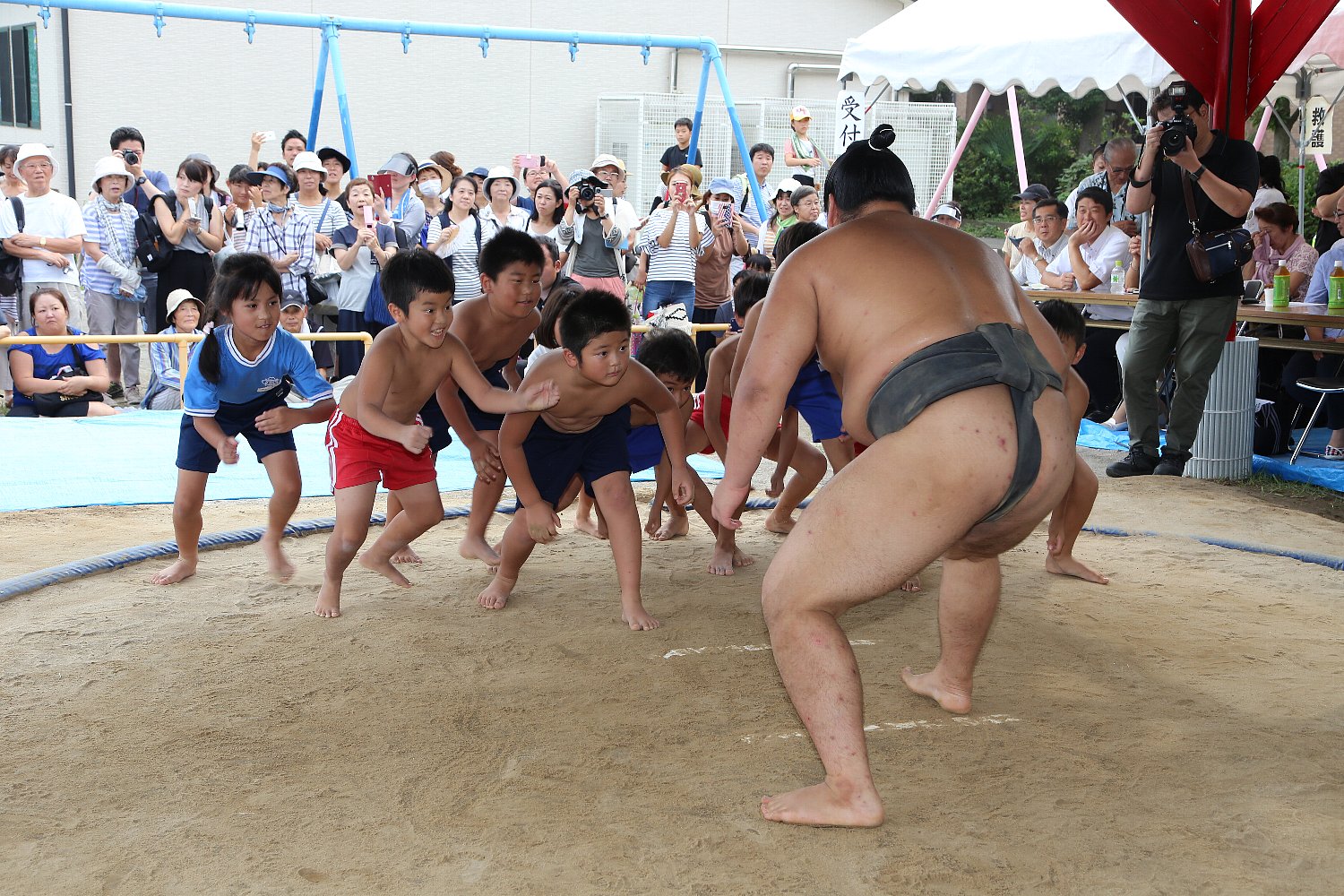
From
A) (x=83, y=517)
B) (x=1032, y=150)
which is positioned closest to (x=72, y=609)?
(x=83, y=517)

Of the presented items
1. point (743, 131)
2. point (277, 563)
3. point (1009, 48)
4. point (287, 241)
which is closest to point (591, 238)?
point (287, 241)

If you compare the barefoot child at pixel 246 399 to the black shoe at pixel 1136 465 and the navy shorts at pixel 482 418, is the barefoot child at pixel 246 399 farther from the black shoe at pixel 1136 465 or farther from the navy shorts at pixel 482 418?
the black shoe at pixel 1136 465

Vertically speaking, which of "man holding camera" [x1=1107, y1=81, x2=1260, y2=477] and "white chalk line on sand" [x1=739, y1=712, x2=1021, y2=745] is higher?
"man holding camera" [x1=1107, y1=81, x2=1260, y2=477]

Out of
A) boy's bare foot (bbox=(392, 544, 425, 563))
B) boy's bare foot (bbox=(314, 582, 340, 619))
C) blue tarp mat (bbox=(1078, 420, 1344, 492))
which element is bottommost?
boy's bare foot (bbox=(392, 544, 425, 563))

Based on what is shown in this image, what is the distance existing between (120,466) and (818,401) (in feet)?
10.1

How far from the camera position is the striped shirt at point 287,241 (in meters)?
6.48

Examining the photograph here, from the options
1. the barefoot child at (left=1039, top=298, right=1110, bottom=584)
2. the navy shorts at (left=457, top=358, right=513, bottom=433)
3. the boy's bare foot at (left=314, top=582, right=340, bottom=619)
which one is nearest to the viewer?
the boy's bare foot at (left=314, top=582, right=340, bottom=619)

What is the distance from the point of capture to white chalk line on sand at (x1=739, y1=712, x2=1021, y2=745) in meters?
2.29

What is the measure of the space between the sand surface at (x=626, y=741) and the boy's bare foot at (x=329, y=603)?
0.06m

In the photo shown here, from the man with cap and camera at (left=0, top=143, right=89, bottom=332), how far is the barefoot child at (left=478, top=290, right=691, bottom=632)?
412 cm

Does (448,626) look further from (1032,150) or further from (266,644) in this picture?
(1032,150)

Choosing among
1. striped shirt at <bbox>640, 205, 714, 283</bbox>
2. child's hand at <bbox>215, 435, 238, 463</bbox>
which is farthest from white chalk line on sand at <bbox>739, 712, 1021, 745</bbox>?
striped shirt at <bbox>640, 205, 714, 283</bbox>

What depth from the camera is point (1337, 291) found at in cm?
540

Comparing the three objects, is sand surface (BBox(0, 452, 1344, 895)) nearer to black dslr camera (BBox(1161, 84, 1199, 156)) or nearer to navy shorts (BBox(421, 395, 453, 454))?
navy shorts (BBox(421, 395, 453, 454))
